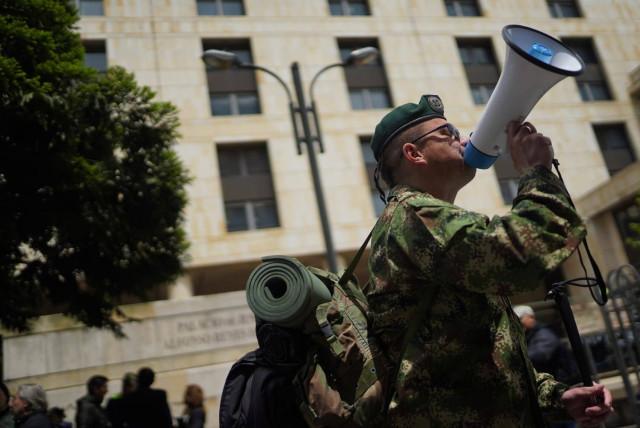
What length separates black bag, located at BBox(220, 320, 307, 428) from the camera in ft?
5.80

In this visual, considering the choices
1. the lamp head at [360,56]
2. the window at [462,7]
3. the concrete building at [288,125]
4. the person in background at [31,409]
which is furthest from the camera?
the window at [462,7]

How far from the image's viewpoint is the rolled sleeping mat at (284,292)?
1769 millimetres

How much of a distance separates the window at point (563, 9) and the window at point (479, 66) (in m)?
4.15

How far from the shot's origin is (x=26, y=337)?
53.6 ft

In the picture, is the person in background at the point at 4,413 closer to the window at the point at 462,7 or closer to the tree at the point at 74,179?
the tree at the point at 74,179

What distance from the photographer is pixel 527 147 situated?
1509 mm

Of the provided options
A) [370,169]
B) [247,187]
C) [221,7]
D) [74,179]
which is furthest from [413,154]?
[221,7]

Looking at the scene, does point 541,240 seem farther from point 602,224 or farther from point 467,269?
point 602,224

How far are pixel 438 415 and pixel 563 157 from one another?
23.4m

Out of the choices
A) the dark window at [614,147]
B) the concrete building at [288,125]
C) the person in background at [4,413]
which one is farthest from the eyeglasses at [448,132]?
the dark window at [614,147]

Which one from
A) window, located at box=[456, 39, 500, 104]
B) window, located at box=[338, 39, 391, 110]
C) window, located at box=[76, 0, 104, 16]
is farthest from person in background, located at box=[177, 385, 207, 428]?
window, located at box=[456, 39, 500, 104]

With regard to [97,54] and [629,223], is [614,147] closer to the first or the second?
[629,223]

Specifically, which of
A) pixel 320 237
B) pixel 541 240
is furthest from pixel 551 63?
pixel 320 237

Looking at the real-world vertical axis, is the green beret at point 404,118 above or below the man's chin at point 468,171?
above
